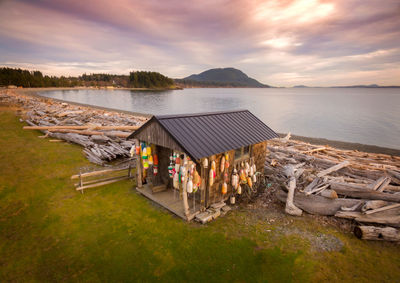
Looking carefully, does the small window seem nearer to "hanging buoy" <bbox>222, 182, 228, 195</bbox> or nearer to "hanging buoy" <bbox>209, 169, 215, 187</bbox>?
"hanging buoy" <bbox>222, 182, 228, 195</bbox>

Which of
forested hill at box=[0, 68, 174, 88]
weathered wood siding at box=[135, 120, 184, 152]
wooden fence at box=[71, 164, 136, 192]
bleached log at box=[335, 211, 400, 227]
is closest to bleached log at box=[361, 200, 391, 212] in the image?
bleached log at box=[335, 211, 400, 227]

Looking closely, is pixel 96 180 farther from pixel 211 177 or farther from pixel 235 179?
pixel 235 179

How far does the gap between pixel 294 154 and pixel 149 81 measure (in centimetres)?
19278

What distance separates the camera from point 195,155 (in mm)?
7629

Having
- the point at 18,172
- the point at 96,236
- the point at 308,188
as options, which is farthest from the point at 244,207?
the point at 18,172

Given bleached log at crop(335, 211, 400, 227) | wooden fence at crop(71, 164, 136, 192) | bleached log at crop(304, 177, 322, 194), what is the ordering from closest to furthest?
1. bleached log at crop(335, 211, 400, 227)
2. bleached log at crop(304, 177, 322, 194)
3. wooden fence at crop(71, 164, 136, 192)

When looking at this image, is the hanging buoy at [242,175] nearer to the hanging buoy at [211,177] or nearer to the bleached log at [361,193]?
the hanging buoy at [211,177]

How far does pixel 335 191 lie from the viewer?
31.2 feet


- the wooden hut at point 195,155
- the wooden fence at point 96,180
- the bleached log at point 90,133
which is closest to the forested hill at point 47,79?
the bleached log at point 90,133

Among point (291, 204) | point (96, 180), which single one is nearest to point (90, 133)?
point (96, 180)

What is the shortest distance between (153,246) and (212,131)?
18.1 ft

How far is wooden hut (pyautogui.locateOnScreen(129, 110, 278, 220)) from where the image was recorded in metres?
8.27

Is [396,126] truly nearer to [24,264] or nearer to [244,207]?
[244,207]

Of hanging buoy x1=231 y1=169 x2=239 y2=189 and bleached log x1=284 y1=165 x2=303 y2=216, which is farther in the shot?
hanging buoy x1=231 y1=169 x2=239 y2=189
